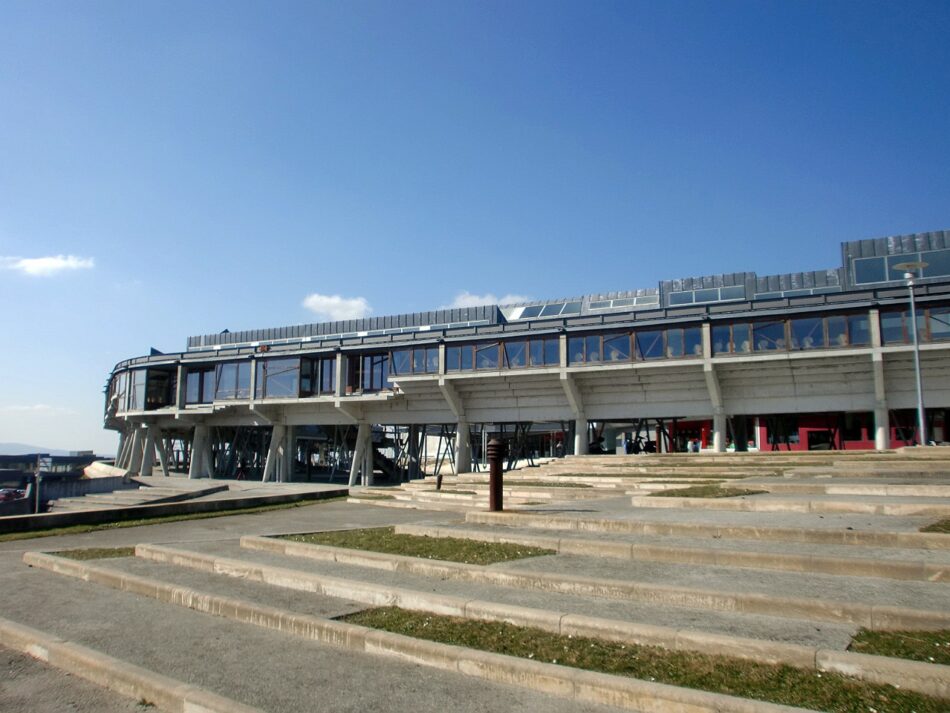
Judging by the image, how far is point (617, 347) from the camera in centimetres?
3219

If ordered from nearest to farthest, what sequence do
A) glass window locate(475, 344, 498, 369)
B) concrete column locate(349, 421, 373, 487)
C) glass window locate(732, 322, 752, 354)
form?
glass window locate(732, 322, 752, 354) → glass window locate(475, 344, 498, 369) → concrete column locate(349, 421, 373, 487)

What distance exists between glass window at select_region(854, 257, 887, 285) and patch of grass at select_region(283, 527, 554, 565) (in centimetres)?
3466

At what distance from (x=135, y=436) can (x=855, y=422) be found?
174ft

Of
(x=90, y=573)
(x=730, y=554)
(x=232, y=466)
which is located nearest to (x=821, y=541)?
(x=730, y=554)

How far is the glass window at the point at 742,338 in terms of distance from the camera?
2953cm

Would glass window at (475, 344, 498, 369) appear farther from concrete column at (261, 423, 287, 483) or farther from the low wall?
concrete column at (261, 423, 287, 483)

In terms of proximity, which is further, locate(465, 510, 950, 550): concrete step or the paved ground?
locate(465, 510, 950, 550): concrete step

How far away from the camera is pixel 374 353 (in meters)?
39.9

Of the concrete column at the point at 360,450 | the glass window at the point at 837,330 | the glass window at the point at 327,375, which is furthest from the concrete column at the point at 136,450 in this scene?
the glass window at the point at 837,330

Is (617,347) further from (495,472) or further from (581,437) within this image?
(495,472)

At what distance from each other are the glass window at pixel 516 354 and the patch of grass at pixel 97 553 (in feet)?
79.5

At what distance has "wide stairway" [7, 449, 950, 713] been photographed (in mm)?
4453

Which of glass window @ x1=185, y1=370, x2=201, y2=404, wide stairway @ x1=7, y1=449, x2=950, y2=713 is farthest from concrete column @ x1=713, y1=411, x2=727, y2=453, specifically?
glass window @ x1=185, y1=370, x2=201, y2=404

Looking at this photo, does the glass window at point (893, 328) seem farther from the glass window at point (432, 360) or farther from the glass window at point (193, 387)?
the glass window at point (193, 387)
